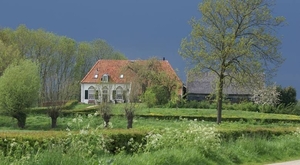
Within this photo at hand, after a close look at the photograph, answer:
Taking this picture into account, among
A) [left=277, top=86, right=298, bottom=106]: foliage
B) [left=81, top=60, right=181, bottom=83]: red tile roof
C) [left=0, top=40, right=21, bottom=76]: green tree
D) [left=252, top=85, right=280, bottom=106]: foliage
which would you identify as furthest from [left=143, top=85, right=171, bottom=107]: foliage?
[left=277, top=86, right=298, bottom=106]: foliage

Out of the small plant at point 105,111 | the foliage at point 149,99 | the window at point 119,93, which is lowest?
the small plant at point 105,111

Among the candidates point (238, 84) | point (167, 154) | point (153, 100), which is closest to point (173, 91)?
point (153, 100)

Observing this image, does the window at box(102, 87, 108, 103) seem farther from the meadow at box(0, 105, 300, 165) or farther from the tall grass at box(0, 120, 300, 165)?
the tall grass at box(0, 120, 300, 165)

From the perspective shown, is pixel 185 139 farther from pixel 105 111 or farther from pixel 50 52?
pixel 50 52

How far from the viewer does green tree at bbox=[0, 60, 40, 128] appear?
4122 cm

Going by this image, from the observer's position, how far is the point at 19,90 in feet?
140

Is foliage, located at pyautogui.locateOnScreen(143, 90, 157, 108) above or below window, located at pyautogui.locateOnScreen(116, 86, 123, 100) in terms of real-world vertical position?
below

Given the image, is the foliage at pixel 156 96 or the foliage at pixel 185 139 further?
the foliage at pixel 156 96

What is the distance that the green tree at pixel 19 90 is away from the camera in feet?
135

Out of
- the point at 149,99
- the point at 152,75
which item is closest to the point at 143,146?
the point at 149,99

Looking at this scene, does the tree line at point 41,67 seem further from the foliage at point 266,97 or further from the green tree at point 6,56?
the foliage at point 266,97

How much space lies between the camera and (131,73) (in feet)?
245

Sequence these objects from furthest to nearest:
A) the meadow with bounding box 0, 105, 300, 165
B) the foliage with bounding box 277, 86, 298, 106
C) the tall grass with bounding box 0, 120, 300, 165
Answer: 1. the foliage with bounding box 277, 86, 298, 106
2. the meadow with bounding box 0, 105, 300, 165
3. the tall grass with bounding box 0, 120, 300, 165

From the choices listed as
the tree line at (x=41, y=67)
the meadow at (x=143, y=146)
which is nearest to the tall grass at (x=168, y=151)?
the meadow at (x=143, y=146)
